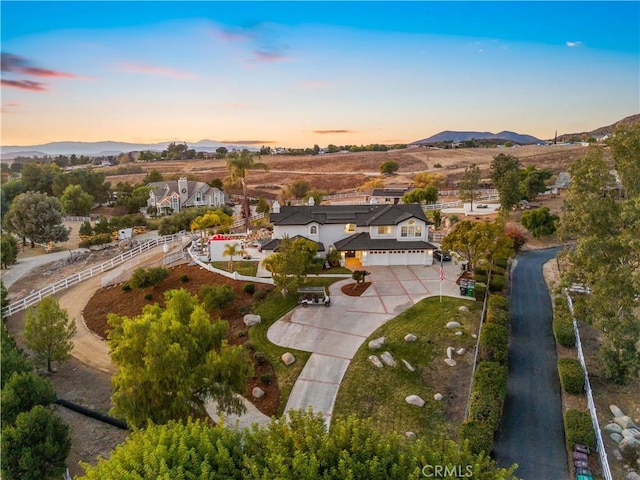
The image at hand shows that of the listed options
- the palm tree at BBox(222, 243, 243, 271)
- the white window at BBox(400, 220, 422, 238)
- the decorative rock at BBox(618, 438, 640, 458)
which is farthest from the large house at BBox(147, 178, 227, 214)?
the decorative rock at BBox(618, 438, 640, 458)

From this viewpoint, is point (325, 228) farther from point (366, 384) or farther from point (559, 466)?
point (559, 466)

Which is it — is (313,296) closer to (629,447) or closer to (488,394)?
(488,394)

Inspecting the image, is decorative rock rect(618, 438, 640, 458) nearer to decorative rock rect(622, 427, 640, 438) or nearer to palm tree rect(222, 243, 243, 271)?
decorative rock rect(622, 427, 640, 438)

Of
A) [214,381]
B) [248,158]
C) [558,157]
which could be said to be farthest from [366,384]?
[558,157]

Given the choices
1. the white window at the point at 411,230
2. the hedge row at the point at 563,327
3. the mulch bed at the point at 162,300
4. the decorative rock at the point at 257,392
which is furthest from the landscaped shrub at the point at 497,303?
the decorative rock at the point at 257,392

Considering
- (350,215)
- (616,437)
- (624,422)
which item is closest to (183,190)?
(350,215)
